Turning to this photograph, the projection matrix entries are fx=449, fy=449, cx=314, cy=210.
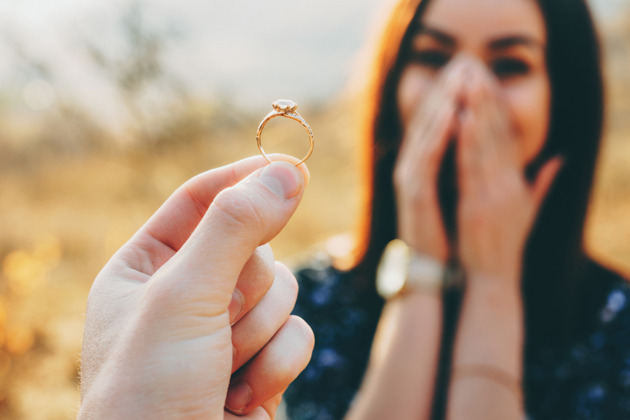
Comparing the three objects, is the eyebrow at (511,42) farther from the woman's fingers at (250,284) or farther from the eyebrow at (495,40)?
the woman's fingers at (250,284)

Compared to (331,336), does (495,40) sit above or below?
above

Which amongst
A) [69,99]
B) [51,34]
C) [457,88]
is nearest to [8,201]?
[69,99]

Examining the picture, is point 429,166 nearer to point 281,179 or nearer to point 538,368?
point 538,368

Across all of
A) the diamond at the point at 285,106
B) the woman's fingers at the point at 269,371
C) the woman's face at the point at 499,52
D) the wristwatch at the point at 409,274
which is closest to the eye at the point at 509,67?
the woman's face at the point at 499,52

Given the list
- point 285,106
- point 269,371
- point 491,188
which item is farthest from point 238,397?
point 491,188

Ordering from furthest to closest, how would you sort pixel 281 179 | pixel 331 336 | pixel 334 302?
pixel 334 302
pixel 331 336
pixel 281 179

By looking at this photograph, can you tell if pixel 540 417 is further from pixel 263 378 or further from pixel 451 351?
pixel 263 378
